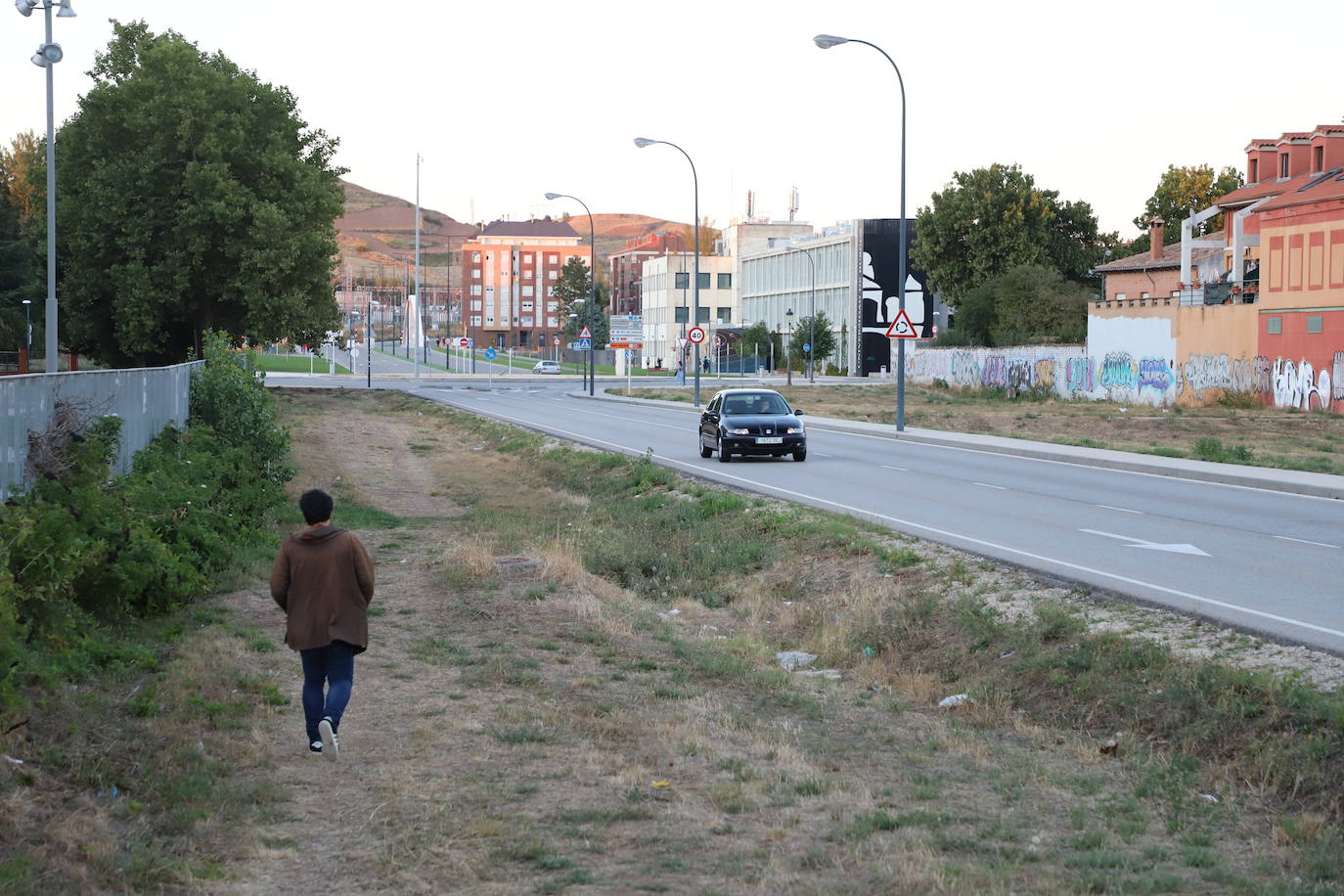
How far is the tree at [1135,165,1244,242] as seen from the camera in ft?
300

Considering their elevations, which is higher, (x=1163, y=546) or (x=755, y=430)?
(x=755, y=430)

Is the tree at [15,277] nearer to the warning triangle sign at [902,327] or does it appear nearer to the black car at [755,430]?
the warning triangle sign at [902,327]

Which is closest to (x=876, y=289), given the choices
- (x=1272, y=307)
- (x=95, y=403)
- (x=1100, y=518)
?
(x=1272, y=307)

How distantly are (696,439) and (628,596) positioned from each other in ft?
69.6

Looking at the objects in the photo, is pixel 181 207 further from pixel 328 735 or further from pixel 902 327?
pixel 328 735

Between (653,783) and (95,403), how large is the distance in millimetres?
8866

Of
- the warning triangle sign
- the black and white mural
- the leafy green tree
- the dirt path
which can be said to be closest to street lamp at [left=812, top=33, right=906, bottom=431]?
the warning triangle sign

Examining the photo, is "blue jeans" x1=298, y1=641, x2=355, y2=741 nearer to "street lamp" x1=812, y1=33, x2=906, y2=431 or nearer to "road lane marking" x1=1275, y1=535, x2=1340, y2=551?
"road lane marking" x1=1275, y1=535, x2=1340, y2=551

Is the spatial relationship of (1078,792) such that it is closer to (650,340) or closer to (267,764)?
(267,764)

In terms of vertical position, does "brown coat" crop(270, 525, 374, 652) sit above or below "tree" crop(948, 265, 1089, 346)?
below

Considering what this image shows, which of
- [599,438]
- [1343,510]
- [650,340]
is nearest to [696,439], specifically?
[599,438]

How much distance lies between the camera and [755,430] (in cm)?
2758

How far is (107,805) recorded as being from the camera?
268 inches

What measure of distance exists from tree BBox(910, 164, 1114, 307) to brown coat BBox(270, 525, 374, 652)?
84.4 metres
